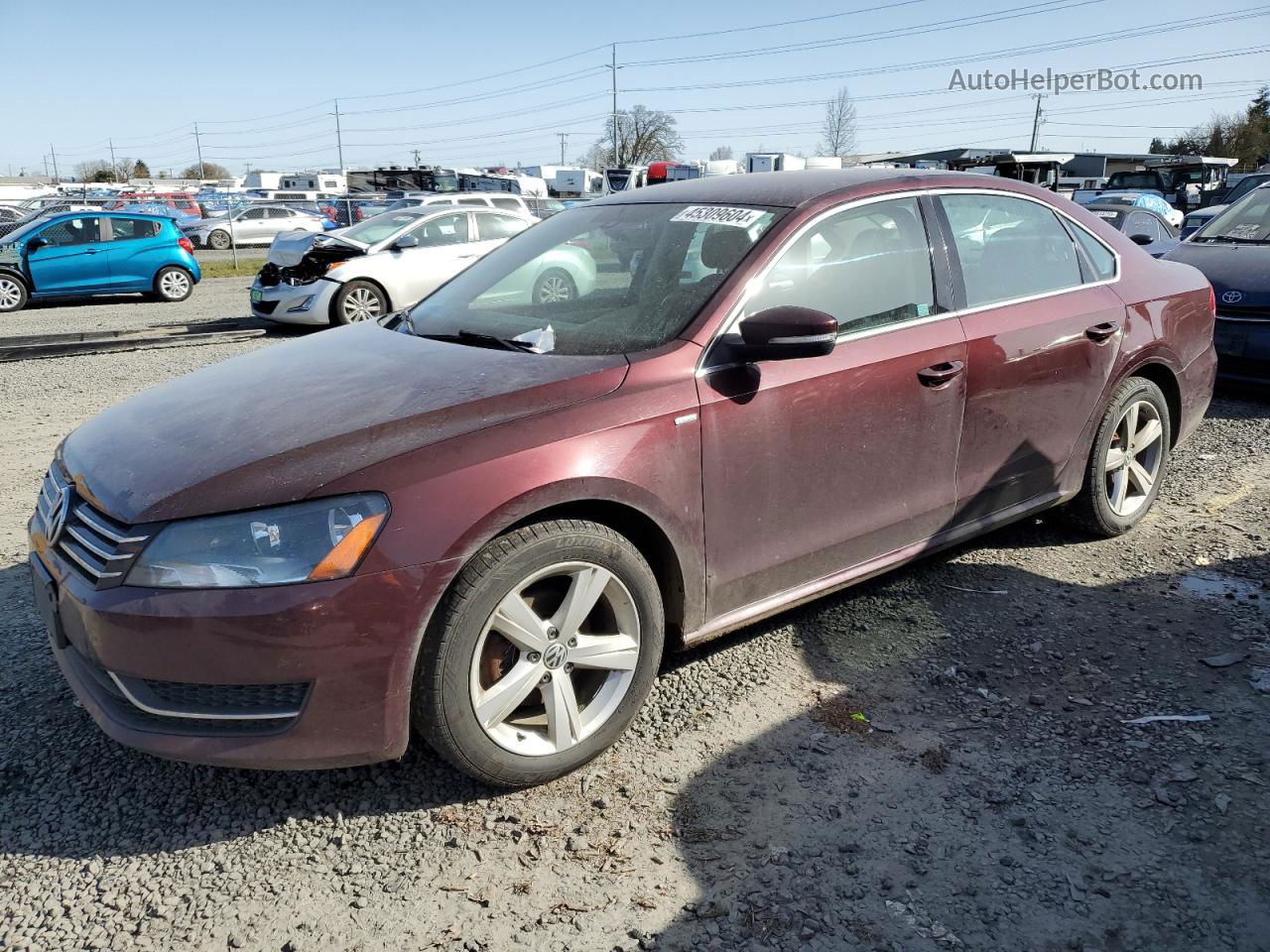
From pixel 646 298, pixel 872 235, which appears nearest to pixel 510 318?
pixel 646 298

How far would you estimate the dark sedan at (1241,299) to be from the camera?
6.74 meters

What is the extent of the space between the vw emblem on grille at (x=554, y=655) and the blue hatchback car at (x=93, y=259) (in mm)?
15498

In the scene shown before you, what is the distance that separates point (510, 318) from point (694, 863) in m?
1.94

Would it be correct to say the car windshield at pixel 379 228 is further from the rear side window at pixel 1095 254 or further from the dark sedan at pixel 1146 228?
the rear side window at pixel 1095 254

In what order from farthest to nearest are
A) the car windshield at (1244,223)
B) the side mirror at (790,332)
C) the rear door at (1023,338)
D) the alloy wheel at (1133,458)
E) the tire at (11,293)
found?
the tire at (11,293), the car windshield at (1244,223), the alloy wheel at (1133,458), the rear door at (1023,338), the side mirror at (790,332)

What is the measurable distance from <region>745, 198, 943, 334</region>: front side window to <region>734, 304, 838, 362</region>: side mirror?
221 millimetres

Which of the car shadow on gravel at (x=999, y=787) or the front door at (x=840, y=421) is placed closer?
the car shadow on gravel at (x=999, y=787)

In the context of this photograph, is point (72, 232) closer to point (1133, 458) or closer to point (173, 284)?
point (173, 284)

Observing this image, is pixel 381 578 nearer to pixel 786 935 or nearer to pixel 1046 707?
pixel 786 935

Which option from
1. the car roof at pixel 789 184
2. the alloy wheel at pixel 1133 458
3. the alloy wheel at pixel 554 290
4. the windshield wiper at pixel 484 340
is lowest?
the alloy wheel at pixel 1133 458

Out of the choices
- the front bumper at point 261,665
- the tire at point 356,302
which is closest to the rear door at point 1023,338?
the front bumper at point 261,665

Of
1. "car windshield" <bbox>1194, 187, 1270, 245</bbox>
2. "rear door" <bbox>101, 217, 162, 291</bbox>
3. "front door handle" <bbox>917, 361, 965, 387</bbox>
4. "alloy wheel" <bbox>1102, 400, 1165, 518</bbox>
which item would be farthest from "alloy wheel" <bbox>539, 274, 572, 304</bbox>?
"rear door" <bbox>101, 217, 162, 291</bbox>

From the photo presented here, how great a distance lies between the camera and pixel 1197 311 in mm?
4613

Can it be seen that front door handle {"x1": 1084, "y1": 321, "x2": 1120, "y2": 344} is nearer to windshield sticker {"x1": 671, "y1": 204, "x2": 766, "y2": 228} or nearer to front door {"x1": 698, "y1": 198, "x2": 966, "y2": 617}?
front door {"x1": 698, "y1": 198, "x2": 966, "y2": 617}
